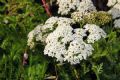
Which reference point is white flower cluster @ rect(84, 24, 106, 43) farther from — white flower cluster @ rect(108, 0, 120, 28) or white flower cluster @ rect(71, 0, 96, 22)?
white flower cluster @ rect(108, 0, 120, 28)

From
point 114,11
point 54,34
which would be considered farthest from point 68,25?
point 114,11

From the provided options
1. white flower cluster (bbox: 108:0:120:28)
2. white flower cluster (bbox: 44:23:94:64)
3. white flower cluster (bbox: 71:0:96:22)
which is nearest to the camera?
white flower cluster (bbox: 44:23:94:64)

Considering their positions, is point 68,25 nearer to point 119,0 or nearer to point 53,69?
point 53,69

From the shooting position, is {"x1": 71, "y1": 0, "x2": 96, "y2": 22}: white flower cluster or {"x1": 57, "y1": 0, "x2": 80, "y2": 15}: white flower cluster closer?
{"x1": 71, "y1": 0, "x2": 96, "y2": 22}: white flower cluster

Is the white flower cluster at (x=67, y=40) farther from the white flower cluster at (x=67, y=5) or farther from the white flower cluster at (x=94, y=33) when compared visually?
the white flower cluster at (x=67, y=5)

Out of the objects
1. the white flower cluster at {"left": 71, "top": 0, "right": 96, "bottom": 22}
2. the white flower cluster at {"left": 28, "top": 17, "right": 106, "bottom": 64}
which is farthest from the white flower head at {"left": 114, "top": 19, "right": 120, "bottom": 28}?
the white flower cluster at {"left": 28, "top": 17, "right": 106, "bottom": 64}

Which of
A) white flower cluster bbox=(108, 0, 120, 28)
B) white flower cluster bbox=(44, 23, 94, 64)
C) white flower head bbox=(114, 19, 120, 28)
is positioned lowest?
white flower cluster bbox=(44, 23, 94, 64)

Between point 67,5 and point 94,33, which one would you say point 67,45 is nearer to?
point 94,33

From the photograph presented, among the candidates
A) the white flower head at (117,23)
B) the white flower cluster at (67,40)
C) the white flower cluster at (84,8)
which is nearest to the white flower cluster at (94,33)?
the white flower cluster at (67,40)
